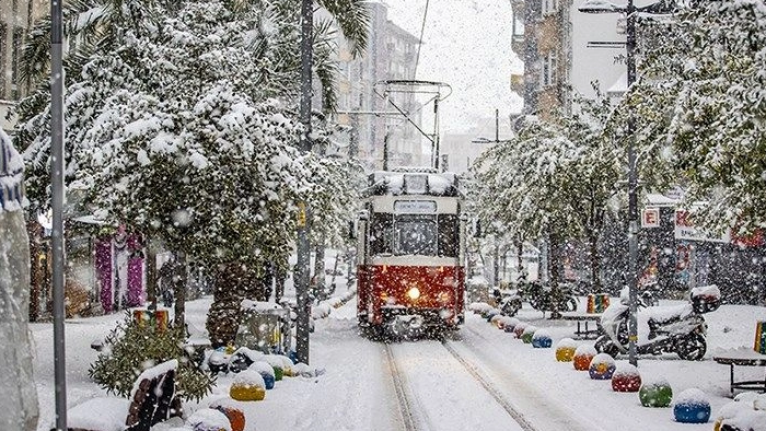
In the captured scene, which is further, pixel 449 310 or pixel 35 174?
pixel 449 310

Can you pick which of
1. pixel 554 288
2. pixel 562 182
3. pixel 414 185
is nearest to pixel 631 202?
pixel 414 185

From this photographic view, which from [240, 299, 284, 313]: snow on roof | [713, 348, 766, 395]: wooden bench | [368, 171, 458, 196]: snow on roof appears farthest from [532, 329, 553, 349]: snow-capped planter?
[713, 348, 766, 395]: wooden bench

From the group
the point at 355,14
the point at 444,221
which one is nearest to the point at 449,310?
the point at 444,221

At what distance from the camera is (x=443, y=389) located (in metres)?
17.0

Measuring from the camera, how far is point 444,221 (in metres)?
26.0

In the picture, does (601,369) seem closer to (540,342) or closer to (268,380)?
(268,380)

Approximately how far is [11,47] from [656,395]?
73.4ft

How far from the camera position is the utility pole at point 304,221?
61.2 feet

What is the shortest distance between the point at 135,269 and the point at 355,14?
1979cm

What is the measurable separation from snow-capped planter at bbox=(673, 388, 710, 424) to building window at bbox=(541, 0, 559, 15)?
45.4m

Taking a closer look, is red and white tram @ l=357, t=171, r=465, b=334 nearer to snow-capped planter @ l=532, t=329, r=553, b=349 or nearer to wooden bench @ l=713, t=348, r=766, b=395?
snow-capped planter @ l=532, t=329, r=553, b=349

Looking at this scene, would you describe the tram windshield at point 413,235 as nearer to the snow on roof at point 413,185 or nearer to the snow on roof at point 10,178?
the snow on roof at point 413,185

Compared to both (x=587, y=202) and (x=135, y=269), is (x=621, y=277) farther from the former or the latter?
(x=135, y=269)

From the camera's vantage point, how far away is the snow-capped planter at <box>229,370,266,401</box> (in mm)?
15031
